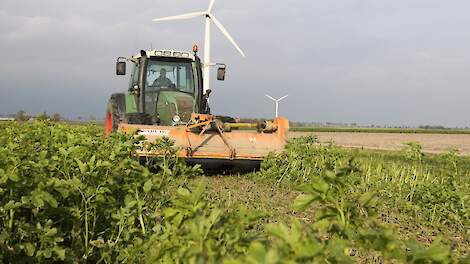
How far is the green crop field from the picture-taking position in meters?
1.54

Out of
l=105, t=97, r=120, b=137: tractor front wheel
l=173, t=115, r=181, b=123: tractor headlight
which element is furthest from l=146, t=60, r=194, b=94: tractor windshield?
l=105, t=97, r=120, b=137: tractor front wheel

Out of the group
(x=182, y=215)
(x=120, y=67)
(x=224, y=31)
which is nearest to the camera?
(x=182, y=215)

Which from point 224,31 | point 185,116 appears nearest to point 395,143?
point 224,31

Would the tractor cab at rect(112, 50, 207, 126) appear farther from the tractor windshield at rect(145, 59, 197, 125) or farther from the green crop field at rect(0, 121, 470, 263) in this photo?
the green crop field at rect(0, 121, 470, 263)

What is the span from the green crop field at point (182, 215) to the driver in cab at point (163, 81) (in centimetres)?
456

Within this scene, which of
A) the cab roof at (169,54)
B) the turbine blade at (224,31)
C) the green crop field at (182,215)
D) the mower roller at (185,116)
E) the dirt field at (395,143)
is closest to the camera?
the green crop field at (182,215)

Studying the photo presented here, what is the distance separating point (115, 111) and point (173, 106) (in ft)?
4.72

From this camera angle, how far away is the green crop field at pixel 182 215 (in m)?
1.54

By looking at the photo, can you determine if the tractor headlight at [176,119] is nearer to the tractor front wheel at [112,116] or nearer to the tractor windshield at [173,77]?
the tractor windshield at [173,77]

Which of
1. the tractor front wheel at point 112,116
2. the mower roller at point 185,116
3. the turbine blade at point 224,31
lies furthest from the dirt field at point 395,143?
the tractor front wheel at point 112,116

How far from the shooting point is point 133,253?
10.1 feet

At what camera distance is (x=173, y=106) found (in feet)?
37.7

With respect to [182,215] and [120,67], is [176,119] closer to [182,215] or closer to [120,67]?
[120,67]

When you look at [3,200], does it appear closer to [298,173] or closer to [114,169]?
[114,169]
